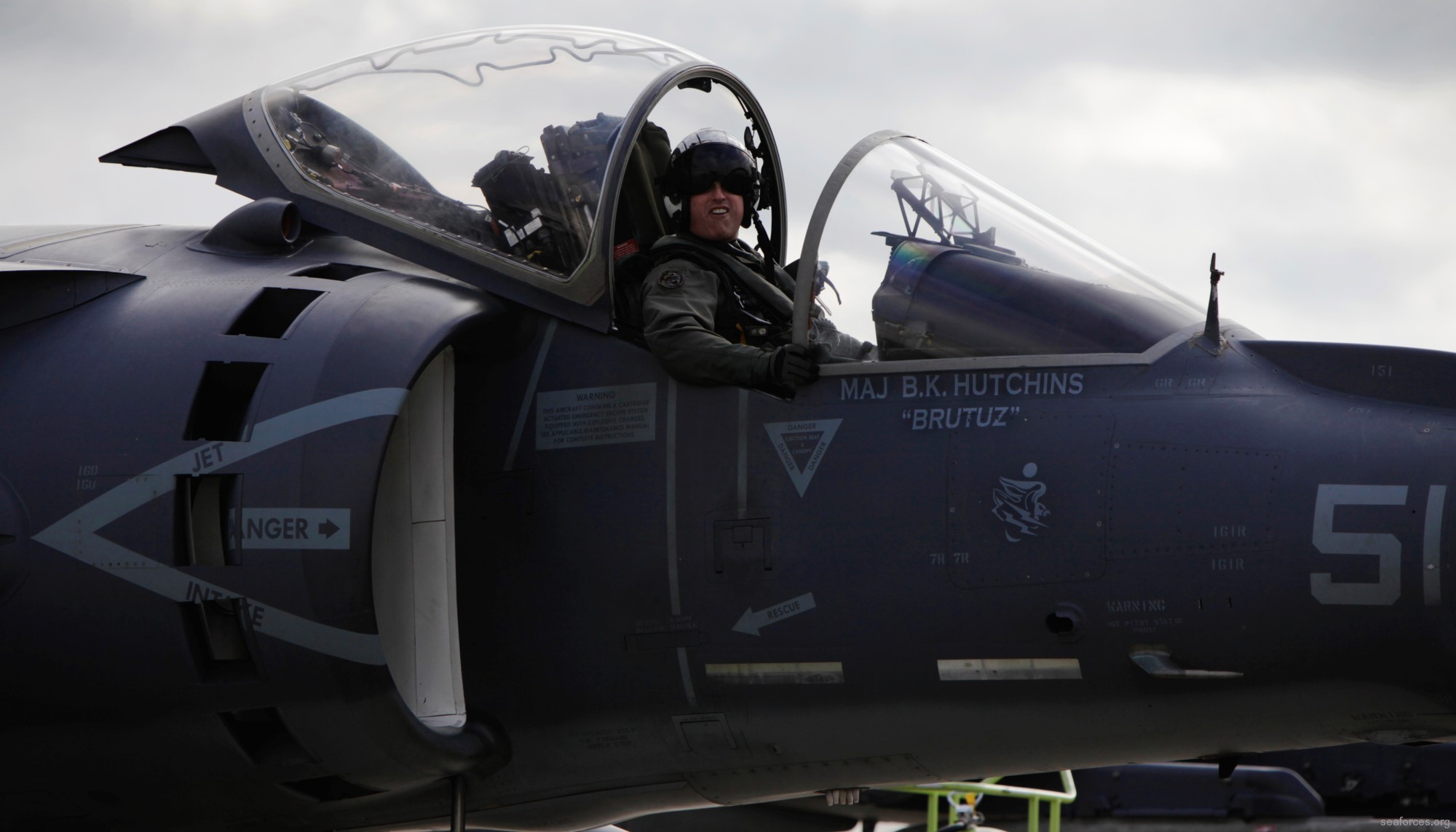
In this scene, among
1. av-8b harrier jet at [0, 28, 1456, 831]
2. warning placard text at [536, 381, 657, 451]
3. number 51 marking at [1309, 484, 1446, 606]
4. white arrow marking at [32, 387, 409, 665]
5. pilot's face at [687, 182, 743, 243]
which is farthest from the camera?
pilot's face at [687, 182, 743, 243]

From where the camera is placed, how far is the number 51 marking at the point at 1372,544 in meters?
3.90

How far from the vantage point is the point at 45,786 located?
5.05 meters

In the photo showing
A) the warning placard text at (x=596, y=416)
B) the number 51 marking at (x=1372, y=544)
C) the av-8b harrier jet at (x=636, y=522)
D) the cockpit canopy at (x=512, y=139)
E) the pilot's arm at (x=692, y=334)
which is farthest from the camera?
the cockpit canopy at (x=512, y=139)

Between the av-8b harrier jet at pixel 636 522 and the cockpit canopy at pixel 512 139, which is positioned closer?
the av-8b harrier jet at pixel 636 522

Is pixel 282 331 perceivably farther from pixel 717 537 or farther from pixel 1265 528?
pixel 1265 528

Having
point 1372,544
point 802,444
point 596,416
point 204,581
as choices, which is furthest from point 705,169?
point 1372,544

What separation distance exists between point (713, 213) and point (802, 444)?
121 centimetres

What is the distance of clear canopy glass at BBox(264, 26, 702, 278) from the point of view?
213 inches

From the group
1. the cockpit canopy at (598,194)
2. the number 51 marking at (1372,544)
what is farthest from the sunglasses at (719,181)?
the number 51 marking at (1372,544)

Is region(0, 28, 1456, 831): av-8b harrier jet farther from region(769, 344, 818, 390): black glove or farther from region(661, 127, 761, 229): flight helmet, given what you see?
region(661, 127, 761, 229): flight helmet

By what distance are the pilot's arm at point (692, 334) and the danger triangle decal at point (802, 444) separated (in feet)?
0.58

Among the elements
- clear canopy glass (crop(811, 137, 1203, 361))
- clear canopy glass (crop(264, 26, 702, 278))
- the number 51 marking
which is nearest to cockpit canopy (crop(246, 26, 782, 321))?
clear canopy glass (crop(264, 26, 702, 278))

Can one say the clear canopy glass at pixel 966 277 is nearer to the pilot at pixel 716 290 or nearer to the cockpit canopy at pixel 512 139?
the pilot at pixel 716 290

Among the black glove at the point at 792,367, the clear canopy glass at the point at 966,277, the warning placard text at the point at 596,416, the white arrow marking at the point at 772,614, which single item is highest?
the clear canopy glass at the point at 966,277
